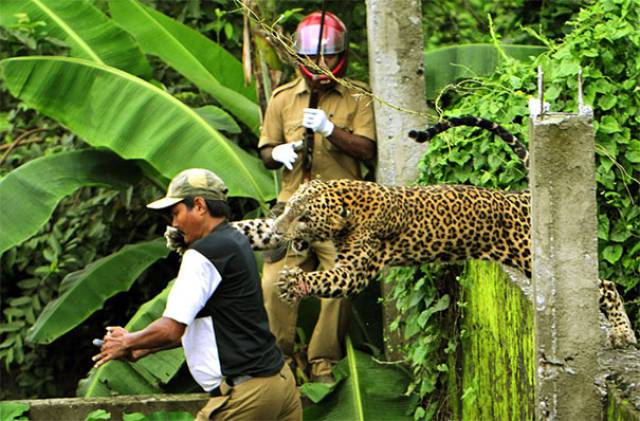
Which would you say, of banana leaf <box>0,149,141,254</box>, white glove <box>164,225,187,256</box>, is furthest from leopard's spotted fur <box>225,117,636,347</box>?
banana leaf <box>0,149,141,254</box>

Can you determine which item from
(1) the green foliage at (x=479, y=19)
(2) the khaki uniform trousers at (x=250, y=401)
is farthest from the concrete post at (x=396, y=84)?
(2) the khaki uniform trousers at (x=250, y=401)

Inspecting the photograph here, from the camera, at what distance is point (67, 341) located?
1020 centimetres

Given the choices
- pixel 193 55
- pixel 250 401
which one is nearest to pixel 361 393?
pixel 250 401

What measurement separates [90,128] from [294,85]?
56.0 inches

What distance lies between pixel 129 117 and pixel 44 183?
2.43 feet

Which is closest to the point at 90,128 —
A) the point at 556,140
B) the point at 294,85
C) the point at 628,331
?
the point at 294,85

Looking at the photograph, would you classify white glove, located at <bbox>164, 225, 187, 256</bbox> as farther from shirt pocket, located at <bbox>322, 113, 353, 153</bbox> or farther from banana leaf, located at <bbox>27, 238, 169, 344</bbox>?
banana leaf, located at <bbox>27, 238, 169, 344</bbox>

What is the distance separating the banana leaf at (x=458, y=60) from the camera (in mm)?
8805

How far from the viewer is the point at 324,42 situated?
26.1 ft

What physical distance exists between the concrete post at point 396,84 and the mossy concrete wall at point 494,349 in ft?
5.00

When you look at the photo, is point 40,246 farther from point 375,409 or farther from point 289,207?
point 289,207

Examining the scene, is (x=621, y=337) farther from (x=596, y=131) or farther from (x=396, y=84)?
(x=396, y=84)

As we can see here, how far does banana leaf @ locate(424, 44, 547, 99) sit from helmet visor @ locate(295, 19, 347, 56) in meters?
1.01

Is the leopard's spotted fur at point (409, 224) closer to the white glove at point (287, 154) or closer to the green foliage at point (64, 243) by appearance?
the white glove at point (287, 154)
